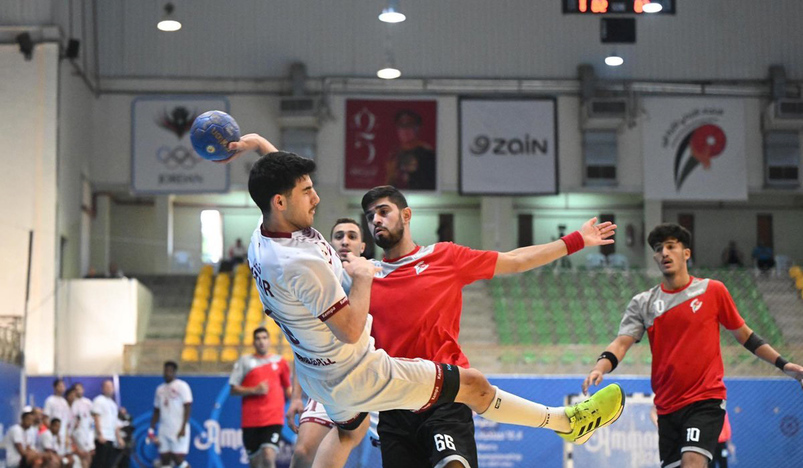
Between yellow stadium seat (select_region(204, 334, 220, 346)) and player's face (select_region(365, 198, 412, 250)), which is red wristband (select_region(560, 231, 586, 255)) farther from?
yellow stadium seat (select_region(204, 334, 220, 346))

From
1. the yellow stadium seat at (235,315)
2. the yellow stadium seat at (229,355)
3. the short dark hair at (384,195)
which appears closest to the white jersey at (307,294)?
the short dark hair at (384,195)

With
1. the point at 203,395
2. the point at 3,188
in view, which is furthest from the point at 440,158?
the point at 203,395

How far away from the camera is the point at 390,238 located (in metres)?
6.50

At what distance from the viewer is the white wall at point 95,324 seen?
22.6 meters

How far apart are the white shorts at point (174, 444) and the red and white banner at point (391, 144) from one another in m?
12.6

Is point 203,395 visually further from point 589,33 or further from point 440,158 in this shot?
point 589,33

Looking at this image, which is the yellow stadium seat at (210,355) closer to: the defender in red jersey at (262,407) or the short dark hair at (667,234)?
the defender in red jersey at (262,407)

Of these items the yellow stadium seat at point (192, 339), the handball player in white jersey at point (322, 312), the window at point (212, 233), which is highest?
the window at point (212, 233)

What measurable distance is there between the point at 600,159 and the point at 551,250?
73.1 ft

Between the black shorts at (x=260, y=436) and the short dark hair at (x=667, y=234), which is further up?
the short dark hair at (x=667, y=234)

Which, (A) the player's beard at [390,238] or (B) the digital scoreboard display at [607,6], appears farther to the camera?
(B) the digital scoreboard display at [607,6]

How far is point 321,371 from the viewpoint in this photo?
18.4ft

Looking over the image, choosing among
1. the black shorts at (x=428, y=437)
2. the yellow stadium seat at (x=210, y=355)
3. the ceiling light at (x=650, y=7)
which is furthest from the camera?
the yellow stadium seat at (x=210, y=355)

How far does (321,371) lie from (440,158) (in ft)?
72.7
